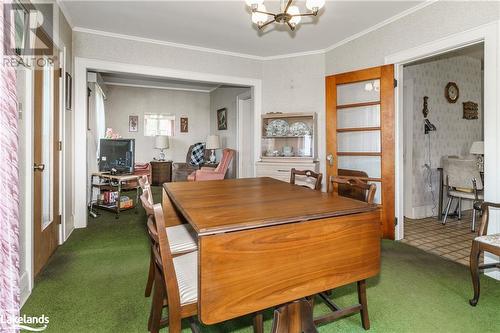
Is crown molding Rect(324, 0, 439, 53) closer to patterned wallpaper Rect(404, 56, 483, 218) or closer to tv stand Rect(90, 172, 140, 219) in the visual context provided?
patterned wallpaper Rect(404, 56, 483, 218)

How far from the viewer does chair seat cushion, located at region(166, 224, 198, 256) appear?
1608 millimetres

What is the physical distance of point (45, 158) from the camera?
8.27 ft

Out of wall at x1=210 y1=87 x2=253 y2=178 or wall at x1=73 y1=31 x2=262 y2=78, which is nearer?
wall at x1=73 y1=31 x2=262 y2=78

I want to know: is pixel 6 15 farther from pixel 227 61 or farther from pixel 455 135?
pixel 455 135

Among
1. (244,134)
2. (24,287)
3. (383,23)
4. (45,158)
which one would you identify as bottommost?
(24,287)

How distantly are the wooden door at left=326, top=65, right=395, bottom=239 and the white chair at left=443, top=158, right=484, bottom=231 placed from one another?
52.0 inches

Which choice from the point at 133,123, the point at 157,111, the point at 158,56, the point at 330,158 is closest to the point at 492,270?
the point at 330,158

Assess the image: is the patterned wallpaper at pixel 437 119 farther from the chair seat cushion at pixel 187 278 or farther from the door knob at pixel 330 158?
the chair seat cushion at pixel 187 278

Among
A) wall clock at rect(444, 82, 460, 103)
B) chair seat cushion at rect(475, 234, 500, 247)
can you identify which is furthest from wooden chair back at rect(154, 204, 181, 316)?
wall clock at rect(444, 82, 460, 103)

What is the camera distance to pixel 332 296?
76.6 inches

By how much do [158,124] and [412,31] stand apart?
246 inches

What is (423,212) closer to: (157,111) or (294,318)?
(294,318)

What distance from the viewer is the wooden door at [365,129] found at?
10.2ft

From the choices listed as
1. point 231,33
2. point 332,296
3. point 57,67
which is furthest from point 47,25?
point 332,296
